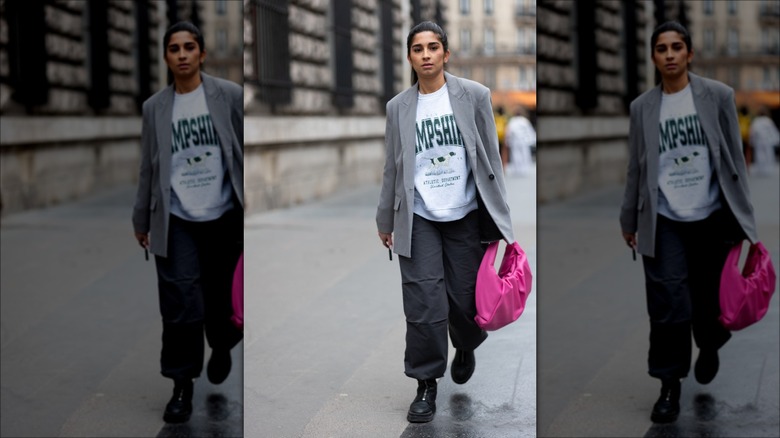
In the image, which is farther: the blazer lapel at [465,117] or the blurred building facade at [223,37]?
the blurred building facade at [223,37]

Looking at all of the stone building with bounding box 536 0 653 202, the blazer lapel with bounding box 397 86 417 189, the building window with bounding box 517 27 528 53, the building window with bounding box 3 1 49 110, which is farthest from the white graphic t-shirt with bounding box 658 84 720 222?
the building window with bounding box 3 1 49 110

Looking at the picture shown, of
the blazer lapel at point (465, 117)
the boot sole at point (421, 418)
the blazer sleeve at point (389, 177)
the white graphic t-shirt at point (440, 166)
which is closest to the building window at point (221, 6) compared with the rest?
the blazer sleeve at point (389, 177)

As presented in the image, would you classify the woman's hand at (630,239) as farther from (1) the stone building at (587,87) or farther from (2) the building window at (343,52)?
→ (2) the building window at (343,52)

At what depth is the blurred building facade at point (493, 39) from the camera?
4.54 m

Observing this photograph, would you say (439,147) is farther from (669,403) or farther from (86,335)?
(86,335)

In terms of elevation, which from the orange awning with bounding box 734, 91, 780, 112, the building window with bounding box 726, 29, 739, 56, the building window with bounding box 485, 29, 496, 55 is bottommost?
the orange awning with bounding box 734, 91, 780, 112

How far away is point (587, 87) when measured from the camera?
4.26 metres

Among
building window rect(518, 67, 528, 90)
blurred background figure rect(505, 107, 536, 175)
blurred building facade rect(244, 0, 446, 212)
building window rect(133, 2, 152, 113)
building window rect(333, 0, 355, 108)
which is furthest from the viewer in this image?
building window rect(333, 0, 355, 108)

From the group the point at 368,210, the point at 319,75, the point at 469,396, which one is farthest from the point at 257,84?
the point at 469,396

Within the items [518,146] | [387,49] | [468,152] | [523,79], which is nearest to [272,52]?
[518,146]

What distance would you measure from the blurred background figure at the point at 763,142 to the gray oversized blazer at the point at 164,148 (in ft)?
6.15

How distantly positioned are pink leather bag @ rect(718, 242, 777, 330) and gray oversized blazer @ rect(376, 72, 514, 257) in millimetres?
808

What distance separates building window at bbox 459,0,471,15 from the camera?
4623mm

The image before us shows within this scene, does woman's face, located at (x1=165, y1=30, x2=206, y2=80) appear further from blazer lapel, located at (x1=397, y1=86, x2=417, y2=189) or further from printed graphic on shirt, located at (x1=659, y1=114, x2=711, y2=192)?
printed graphic on shirt, located at (x1=659, y1=114, x2=711, y2=192)
